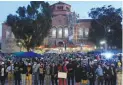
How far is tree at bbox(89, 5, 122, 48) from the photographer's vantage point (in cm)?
7275

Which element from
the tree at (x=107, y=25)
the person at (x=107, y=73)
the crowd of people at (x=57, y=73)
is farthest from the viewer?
the tree at (x=107, y=25)

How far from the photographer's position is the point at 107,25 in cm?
7381

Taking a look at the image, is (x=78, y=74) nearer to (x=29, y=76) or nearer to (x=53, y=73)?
(x=53, y=73)

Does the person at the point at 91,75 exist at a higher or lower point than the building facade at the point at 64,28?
lower

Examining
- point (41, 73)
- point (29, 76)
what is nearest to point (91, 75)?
point (41, 73)

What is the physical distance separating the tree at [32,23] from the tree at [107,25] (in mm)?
14827

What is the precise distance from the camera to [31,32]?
61.2m

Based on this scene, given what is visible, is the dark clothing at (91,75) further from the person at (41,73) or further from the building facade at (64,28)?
the building facade at (64,28)

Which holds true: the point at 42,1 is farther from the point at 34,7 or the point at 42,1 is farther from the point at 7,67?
the point at 7,67

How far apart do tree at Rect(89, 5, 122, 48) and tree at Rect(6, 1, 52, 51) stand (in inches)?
584

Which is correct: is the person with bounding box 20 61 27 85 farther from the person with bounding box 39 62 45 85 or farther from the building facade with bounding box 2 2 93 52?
the building facade with bounding box 2 2 93 52

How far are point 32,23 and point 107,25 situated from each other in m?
18.8

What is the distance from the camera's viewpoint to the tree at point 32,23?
61.1 meters

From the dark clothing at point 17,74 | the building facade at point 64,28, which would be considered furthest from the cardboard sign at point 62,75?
the building facade at point 64,28
